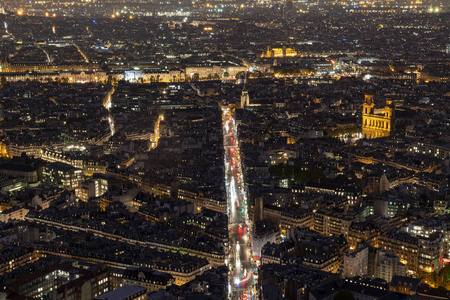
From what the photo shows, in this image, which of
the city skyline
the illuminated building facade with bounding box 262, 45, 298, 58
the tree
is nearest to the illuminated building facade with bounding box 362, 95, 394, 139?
the city skyline

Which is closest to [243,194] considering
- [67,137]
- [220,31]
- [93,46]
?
[67,137]

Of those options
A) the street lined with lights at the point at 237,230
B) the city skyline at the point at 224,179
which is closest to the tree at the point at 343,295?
the city skyline at the point at 224,179

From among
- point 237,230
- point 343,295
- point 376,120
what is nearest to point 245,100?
point 376,120

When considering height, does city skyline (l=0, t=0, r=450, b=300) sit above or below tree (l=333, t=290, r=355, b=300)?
below

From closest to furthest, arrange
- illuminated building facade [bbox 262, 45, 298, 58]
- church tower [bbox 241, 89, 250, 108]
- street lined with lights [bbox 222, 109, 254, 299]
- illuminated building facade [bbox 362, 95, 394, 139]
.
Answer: street lined with lights [bbox 222, 109, 254, 299], illuminated building facade [bbox 362, 95, 394, 139], church tower [bbox 241, 89, 250, 108], illuminated building facade [bbox 262, 45, 298, 58]

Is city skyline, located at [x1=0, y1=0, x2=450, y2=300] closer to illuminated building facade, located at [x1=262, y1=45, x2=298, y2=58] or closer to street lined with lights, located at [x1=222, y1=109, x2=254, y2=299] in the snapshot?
street lined with lights, located at [x1=222, y1=109, x2=254, y2=299]

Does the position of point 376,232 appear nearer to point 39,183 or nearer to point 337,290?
point 337,290

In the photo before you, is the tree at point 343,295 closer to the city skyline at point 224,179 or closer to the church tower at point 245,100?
the city skyline at point 224,179

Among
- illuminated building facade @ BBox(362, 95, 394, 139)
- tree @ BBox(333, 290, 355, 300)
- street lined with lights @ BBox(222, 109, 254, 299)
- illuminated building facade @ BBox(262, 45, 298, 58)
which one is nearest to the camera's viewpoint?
tree @ BBox(333, 290, 355, 300)

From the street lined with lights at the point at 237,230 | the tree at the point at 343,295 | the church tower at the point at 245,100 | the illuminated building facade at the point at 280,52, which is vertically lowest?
the illuminated building facade at the point at 280,52
